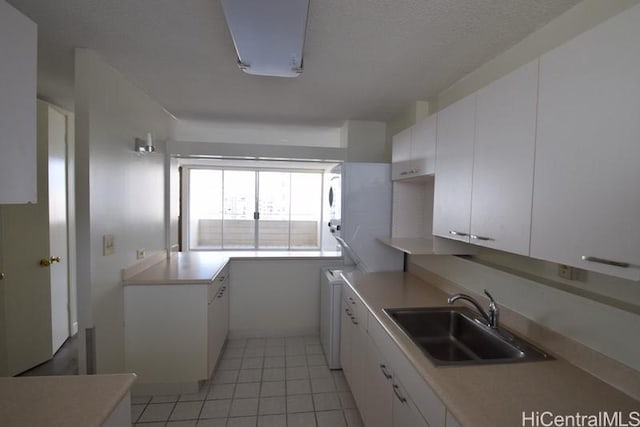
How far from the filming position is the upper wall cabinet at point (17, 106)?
85 centimetres

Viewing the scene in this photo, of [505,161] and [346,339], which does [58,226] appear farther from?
[505,161]

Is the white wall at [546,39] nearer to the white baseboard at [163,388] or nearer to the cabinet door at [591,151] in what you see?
the cabinet door at [591,151]

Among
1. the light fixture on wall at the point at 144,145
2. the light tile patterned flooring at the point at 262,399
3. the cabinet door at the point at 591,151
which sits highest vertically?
the light fixture on wall at the point at 144,145

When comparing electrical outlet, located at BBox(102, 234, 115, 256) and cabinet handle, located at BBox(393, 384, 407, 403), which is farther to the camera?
electrical outlet, located at BBox(102, 234, 115, 256)

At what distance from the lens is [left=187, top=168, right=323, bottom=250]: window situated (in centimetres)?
623

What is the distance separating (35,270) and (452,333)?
329cm

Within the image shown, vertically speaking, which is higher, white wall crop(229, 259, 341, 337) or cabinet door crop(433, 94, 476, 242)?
cabinet door crop(433, 94, 476, 242)

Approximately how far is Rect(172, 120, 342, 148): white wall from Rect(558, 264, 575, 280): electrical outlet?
251 centimetres

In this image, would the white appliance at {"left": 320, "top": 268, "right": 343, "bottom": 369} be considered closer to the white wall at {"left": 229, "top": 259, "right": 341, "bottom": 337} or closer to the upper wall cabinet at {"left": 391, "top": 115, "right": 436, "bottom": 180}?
the white wall at {"left": 229, "top": 259, "right": 341, "bottom": 337}

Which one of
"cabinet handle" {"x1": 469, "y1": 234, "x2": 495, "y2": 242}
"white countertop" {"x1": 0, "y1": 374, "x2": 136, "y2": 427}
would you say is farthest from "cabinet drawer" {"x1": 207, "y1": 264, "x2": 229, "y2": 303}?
"cabinet handle" {"x1": 469, "y1": 234, "x2": 495, "y2": 242}

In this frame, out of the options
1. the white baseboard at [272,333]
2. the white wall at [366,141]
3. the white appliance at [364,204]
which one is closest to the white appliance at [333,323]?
the white appliance at [364,204]

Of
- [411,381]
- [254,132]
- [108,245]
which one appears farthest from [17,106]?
[254,132]

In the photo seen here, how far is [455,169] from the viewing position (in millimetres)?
1521

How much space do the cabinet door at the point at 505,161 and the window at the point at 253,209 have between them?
16.8 ft
